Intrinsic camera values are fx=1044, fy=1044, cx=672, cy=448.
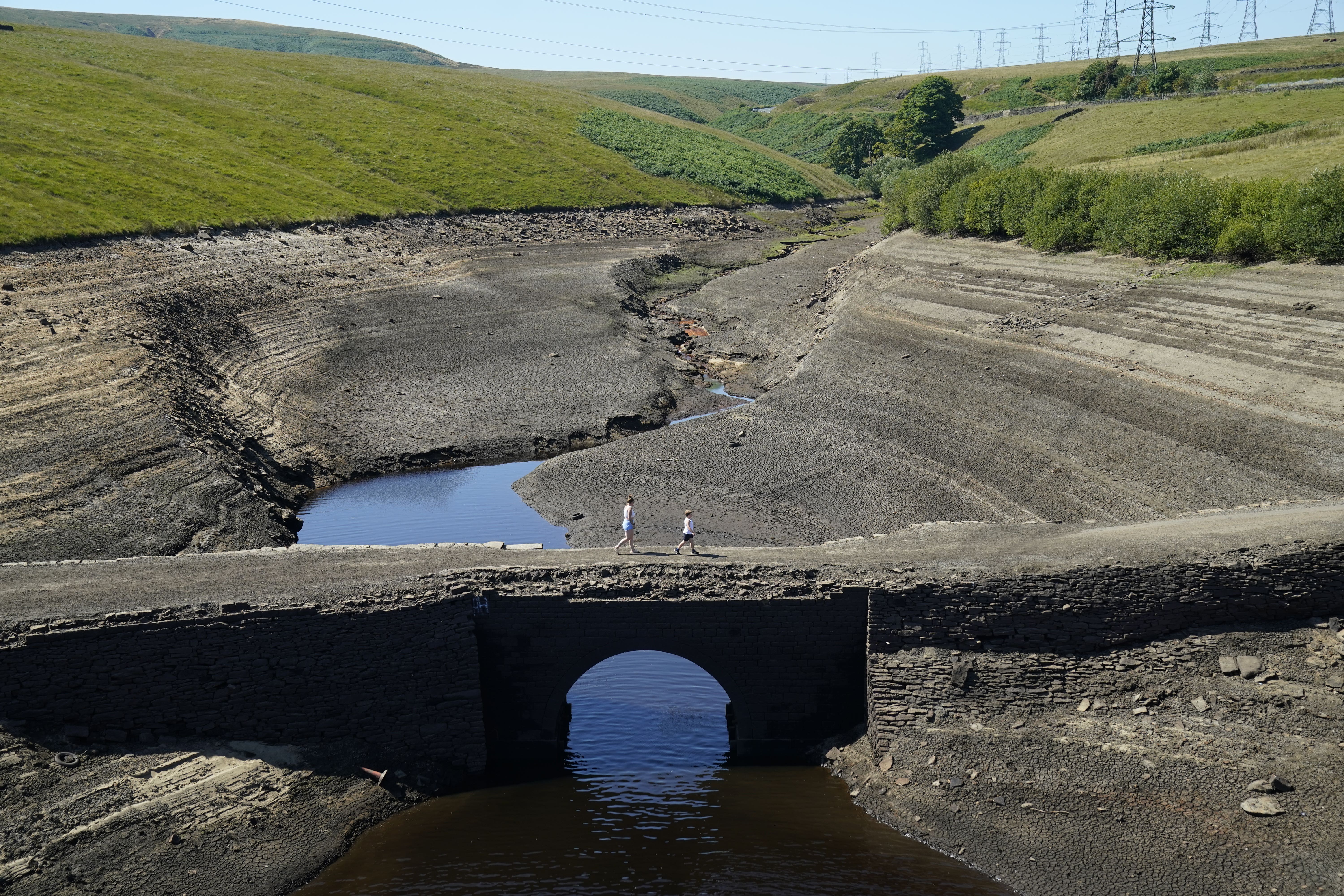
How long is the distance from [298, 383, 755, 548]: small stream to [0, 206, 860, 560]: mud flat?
80 cm

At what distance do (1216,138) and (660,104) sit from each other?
13299cm

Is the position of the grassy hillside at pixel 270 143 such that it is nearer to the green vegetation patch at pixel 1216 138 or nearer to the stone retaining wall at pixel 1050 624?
the green vegetation patch at pixel 1216 138

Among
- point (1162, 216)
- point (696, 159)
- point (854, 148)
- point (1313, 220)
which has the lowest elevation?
point (1313, 220)

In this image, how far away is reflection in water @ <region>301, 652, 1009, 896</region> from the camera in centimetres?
1883

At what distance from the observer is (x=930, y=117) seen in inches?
4734

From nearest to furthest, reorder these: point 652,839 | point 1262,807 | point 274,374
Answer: point 1262,807 → point 652,839 → point 274,374

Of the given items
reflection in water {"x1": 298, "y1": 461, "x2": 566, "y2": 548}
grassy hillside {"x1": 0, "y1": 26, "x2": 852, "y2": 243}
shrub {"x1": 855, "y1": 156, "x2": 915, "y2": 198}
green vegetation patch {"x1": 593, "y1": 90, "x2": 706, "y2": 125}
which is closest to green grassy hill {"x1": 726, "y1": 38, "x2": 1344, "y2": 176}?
green vegetation patch {"x1": 593, "y1": 90, "x2": 706, "y2": 125}

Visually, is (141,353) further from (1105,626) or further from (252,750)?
(1105,626)

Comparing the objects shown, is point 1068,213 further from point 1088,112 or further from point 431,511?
point 1088,112

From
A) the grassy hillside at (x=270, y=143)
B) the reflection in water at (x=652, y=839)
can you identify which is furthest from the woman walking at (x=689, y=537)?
the grassy hillside at (x=270, y=143)

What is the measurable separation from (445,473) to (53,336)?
16.3 metres

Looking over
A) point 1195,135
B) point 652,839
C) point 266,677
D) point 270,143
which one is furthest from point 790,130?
point 652,839

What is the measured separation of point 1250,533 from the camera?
22422 mm

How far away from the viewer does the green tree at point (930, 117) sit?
12012cm
